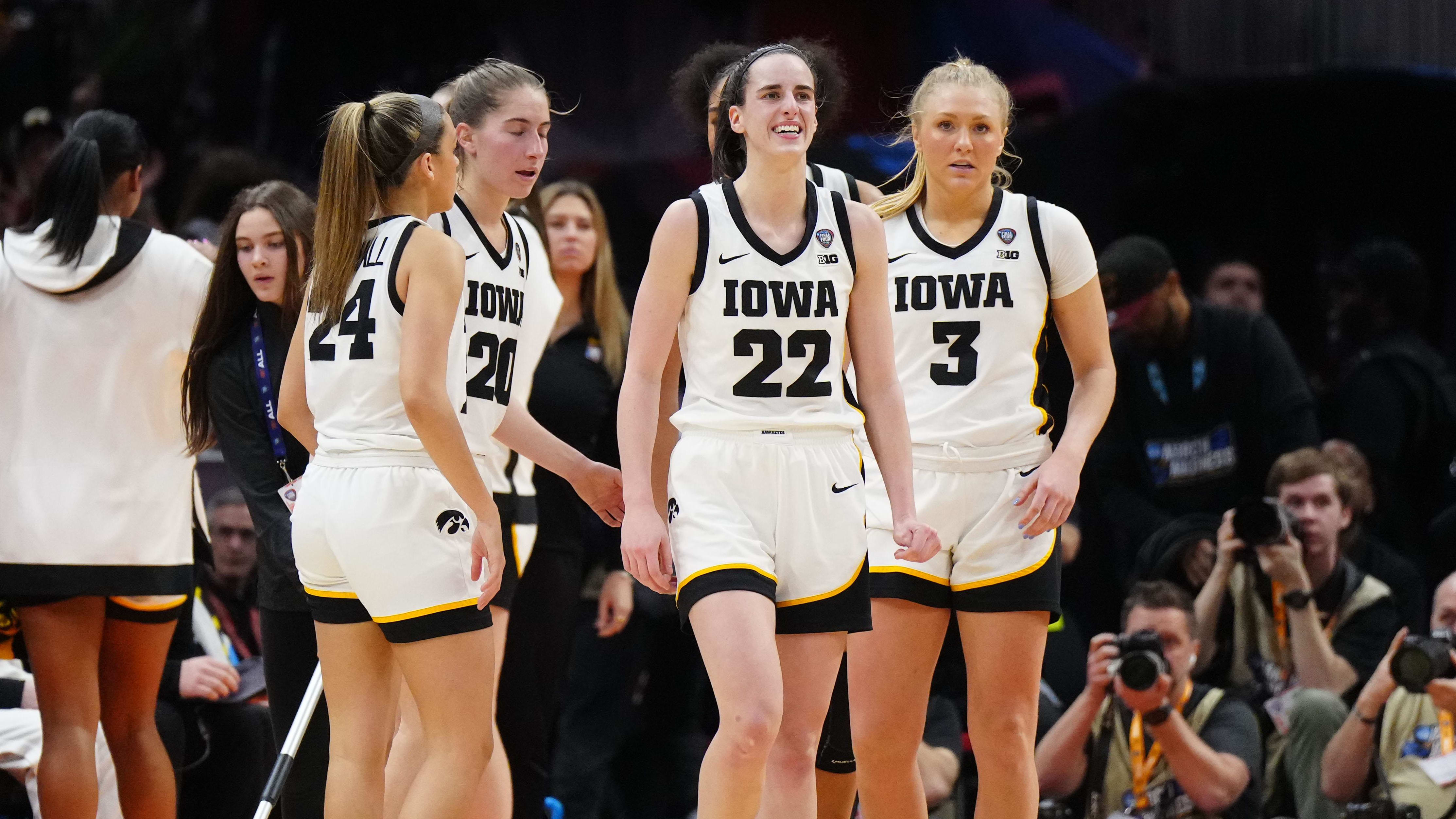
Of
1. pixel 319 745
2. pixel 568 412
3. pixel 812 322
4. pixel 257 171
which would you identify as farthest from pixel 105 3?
pixel 812 322

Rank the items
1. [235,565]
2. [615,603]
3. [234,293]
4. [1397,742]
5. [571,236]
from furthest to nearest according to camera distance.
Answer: [235,565] < [615,603] < [571,236] < [1397,742] < [234,293]

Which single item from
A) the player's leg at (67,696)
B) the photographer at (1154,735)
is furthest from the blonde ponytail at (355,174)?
the photographer at (1154,735)

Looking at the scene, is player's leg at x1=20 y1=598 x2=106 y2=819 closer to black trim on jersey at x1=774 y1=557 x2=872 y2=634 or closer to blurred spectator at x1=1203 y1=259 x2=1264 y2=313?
black trim on jersey at x1=774 y1=557 x2=872 y2=634

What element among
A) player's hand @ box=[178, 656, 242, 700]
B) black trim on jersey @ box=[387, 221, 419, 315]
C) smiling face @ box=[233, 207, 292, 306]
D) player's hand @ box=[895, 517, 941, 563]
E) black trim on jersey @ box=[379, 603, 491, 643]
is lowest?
player's hand @ box=[178, 656, 242, 700]

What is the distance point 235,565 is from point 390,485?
8.41 feet

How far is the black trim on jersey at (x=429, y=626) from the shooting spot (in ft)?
11.4

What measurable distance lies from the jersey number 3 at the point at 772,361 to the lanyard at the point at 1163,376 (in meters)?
3.00

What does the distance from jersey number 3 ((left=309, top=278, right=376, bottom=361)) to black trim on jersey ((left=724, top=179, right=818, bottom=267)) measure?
0.77 m

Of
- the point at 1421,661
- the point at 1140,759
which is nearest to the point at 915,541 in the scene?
the point at 1140,759

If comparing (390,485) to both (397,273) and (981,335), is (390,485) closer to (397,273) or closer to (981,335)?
(397,273)

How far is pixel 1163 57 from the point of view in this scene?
816 centimetres

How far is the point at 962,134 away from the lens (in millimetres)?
3943

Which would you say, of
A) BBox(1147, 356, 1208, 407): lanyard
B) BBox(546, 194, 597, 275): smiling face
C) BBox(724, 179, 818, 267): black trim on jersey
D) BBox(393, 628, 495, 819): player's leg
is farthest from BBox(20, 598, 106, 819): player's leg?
BBox(1147, 356, 1208, 407): lanyard

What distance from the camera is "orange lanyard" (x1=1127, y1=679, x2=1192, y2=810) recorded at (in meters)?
5.17
